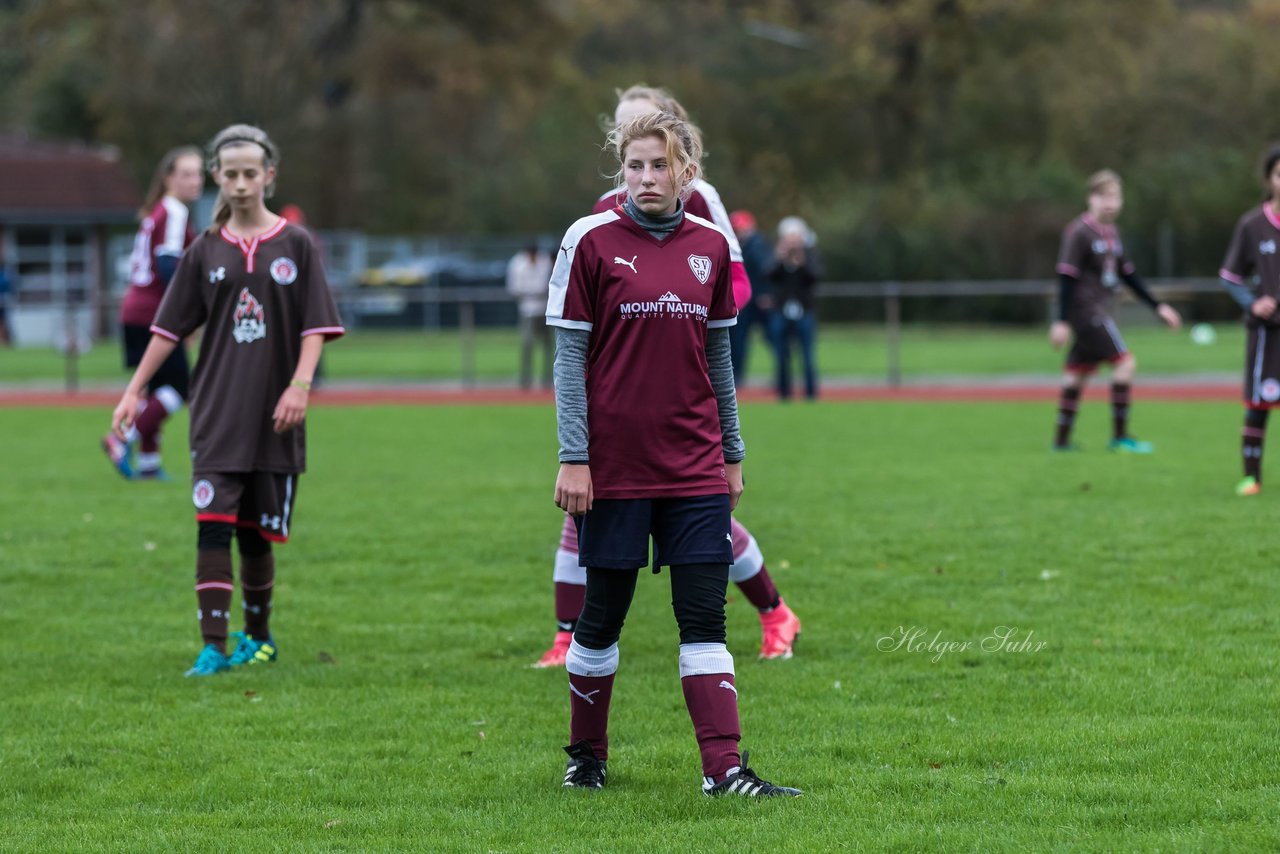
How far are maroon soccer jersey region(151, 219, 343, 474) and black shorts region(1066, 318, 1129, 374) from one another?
8.07 m

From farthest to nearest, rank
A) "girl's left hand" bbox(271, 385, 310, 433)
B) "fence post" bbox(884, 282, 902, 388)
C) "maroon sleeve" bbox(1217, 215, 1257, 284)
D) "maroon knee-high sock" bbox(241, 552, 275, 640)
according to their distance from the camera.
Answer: "fence post" bbox(884, 282, 902, 388) < "maroon sleeve" bbox(1217, 215, 1257, 284) < "maroon knee-high sock" bbox(241, 552, 275, 640) < "girl's left hand" bbox(271, 385, 310, 433)

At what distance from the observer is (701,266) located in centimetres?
489

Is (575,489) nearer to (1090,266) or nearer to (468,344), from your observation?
(1090,266)

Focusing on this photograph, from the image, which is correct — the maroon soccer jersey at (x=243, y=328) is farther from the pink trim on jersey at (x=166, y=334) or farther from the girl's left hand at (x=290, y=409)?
the girl's left hand at (x=290, y=409)

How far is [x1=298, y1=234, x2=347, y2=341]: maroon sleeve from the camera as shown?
6672 millimetres

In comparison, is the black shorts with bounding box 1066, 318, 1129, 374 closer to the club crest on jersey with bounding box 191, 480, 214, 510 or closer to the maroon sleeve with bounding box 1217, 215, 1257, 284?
the maroon sleeve with bounding box 1217, 215, 1257, 284

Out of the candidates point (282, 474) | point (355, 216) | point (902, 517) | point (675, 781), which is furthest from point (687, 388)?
point (355, 216)

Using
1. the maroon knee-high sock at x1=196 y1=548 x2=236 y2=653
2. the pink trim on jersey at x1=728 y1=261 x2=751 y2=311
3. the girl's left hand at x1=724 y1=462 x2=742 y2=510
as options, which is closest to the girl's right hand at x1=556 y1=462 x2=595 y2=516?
the girl's left hand at x1=724 y1=462 x2=742 y2=510

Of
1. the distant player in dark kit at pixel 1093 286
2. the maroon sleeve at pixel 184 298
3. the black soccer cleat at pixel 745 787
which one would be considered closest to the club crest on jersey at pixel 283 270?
the maroon sleeve at pixel 184 298

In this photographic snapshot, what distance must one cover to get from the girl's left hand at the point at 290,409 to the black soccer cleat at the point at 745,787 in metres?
2.46

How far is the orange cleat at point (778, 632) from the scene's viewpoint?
6.66 metres

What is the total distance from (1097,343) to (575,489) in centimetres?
949

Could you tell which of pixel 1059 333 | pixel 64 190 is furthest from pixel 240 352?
pixel 64 190

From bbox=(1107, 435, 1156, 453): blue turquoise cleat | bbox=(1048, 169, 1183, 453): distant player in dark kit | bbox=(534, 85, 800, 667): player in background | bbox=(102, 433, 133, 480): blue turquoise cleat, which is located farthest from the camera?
bbox=(1107, 435, 1156, 453): blue turquoise cleat
